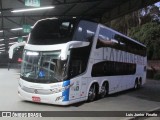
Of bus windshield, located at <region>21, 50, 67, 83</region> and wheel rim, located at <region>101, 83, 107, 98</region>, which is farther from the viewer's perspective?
wheel rim, located at <region>101, 83, 107, 98</region>

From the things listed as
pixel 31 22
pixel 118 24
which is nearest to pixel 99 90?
pixel 31 22

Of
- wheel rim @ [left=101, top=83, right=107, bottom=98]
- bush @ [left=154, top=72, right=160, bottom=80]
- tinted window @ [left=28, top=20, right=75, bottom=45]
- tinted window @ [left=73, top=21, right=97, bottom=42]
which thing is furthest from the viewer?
bush @ [left=154, top=72, right=160, bottom=80]

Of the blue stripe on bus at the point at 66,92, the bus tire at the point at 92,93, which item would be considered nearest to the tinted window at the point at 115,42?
the bus tire at the point at 92,93

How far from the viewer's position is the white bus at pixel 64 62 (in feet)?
37.5

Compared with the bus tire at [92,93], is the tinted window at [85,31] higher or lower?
higher

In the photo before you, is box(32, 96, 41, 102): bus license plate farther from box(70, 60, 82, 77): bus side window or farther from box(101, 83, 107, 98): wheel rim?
box(101, 83, 107, 98): wheel rim

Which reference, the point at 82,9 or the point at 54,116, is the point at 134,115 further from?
the point at 82,9

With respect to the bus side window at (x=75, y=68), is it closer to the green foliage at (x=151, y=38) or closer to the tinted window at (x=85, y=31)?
the tinted window at (x=85, y=31)

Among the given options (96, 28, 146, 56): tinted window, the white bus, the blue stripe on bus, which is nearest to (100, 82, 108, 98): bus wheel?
the white bus

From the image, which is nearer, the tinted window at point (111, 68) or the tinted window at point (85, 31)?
the tinted window at point (85, 31)

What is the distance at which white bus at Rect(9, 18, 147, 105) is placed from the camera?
37.5 ft

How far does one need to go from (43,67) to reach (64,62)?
85cm

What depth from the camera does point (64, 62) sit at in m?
11.5

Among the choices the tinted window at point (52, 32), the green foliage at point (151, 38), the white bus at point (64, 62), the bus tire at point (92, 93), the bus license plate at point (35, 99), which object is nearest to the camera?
the white bus at point (64, 62)
